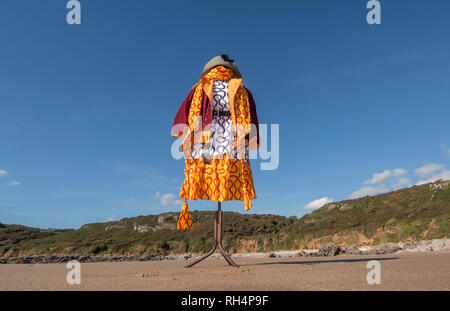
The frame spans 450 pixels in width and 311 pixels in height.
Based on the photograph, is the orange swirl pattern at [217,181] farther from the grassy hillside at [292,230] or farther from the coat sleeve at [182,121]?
the grassy hillside at [292,230]

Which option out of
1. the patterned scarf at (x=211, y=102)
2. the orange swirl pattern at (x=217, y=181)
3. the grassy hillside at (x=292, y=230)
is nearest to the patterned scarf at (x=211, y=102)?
the patterned scarf at (x=211, y=102)

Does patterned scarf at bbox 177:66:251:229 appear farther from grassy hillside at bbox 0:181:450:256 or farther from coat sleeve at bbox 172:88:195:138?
grassy hillside at bbox 0:181:450:256

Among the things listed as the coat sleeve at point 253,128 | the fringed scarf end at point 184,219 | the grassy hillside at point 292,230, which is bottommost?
the grassy hillside at point 292,230

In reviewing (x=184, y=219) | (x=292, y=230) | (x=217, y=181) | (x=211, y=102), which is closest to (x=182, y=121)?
(x=211, y=102)

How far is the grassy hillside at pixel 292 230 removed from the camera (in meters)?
15.7

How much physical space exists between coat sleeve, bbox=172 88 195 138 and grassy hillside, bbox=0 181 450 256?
12.9 meters

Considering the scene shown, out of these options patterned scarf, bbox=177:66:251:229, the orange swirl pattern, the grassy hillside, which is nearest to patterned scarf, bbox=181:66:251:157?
patterned scarf, bbox=177:66:251:229

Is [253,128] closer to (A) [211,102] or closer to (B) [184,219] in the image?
(A) [211,102]

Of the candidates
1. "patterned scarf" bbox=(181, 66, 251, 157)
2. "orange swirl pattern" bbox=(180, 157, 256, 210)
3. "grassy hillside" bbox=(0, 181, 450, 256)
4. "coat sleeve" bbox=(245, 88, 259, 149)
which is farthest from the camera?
"grassy hillside" bbox=(0, 181, 450, 256)

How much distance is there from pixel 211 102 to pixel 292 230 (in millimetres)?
20792

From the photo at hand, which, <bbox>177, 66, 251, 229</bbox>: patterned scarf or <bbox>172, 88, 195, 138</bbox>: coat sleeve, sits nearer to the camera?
<bbox>177, 66, 251, 229</bbox>: patterned scarf

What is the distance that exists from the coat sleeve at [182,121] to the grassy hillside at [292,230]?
12917 millimetres

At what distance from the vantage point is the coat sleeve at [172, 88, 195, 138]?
5.84 metres
